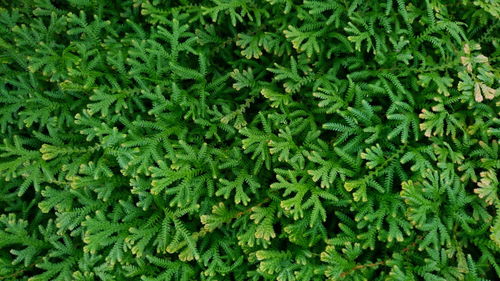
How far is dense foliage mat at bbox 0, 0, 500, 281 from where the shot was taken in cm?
310

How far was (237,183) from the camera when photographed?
10.7ft

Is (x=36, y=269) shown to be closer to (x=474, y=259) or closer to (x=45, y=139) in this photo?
(x=45, y=139)

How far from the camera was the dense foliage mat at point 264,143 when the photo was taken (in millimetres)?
3104

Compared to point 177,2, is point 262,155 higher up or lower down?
lower down

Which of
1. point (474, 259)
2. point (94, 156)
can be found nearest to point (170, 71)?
point (94, 156)

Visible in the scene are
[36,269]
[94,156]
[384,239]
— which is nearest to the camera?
[384,239]

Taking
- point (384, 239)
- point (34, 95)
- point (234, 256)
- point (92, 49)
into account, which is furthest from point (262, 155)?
point (34, 95)

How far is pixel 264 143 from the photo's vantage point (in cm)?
325

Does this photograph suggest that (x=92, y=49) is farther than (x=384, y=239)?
Yes

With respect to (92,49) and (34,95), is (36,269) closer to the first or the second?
(34,95)

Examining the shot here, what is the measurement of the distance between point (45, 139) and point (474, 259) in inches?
123

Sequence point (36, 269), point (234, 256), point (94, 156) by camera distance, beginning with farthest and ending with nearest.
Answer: point (36, 269), point (94, 156), point (234, 256)

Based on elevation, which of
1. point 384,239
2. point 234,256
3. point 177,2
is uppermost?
point 177,2

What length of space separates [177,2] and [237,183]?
1.54m
